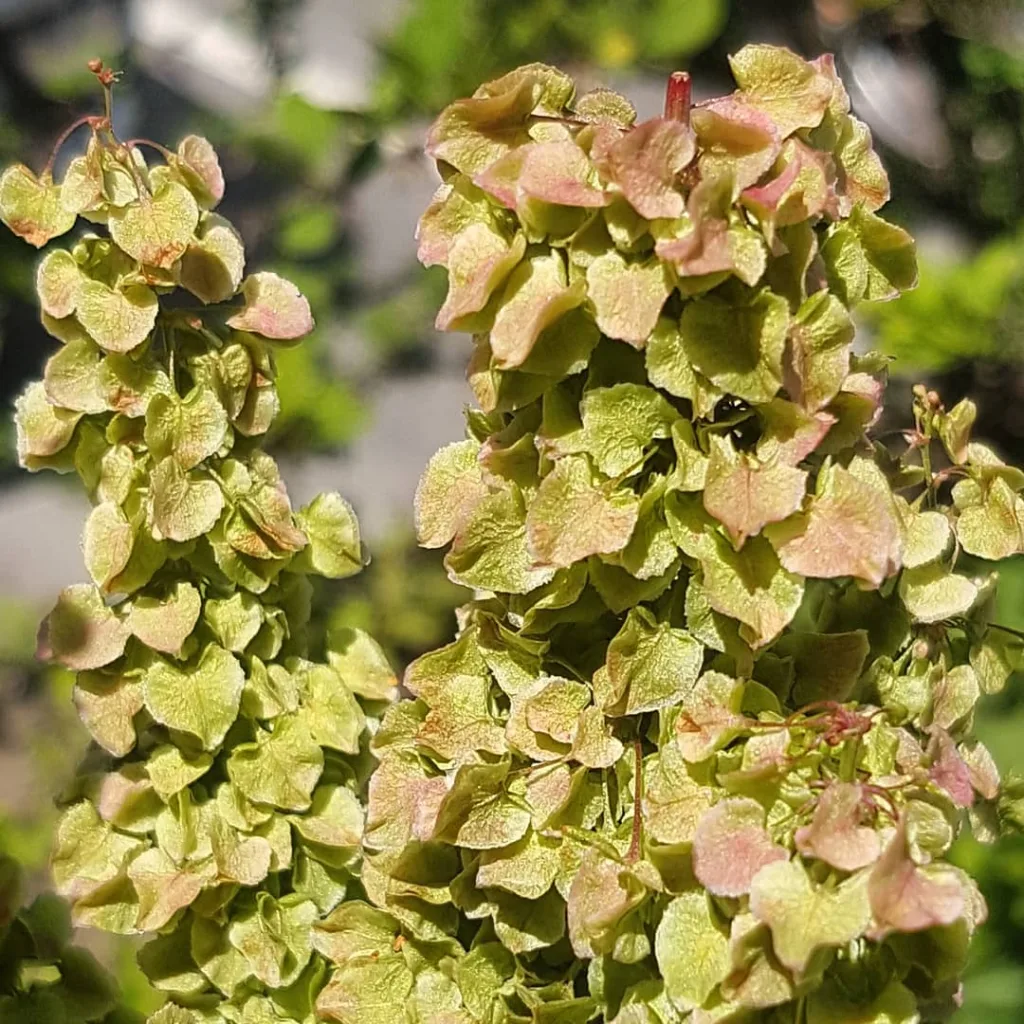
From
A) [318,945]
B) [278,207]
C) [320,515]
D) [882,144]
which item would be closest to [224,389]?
[320,515]

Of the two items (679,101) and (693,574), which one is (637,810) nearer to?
(693,574)

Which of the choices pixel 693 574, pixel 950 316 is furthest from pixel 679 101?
pixel 950 316

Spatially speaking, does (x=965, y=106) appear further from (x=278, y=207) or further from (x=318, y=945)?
(x=318, y=945)

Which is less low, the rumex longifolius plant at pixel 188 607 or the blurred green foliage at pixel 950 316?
the rumex longifolius plant at pixel 188 607

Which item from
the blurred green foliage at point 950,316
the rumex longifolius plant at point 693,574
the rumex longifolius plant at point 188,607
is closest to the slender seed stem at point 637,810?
the rumex longifolius plant at point 693,574

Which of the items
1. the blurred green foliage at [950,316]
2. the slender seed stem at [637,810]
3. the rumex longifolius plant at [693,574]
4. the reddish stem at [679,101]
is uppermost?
the reddish stem at [679,101]

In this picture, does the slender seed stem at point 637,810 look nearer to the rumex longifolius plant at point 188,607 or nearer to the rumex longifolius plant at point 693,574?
the rumex longifolius plant at point 693,574
